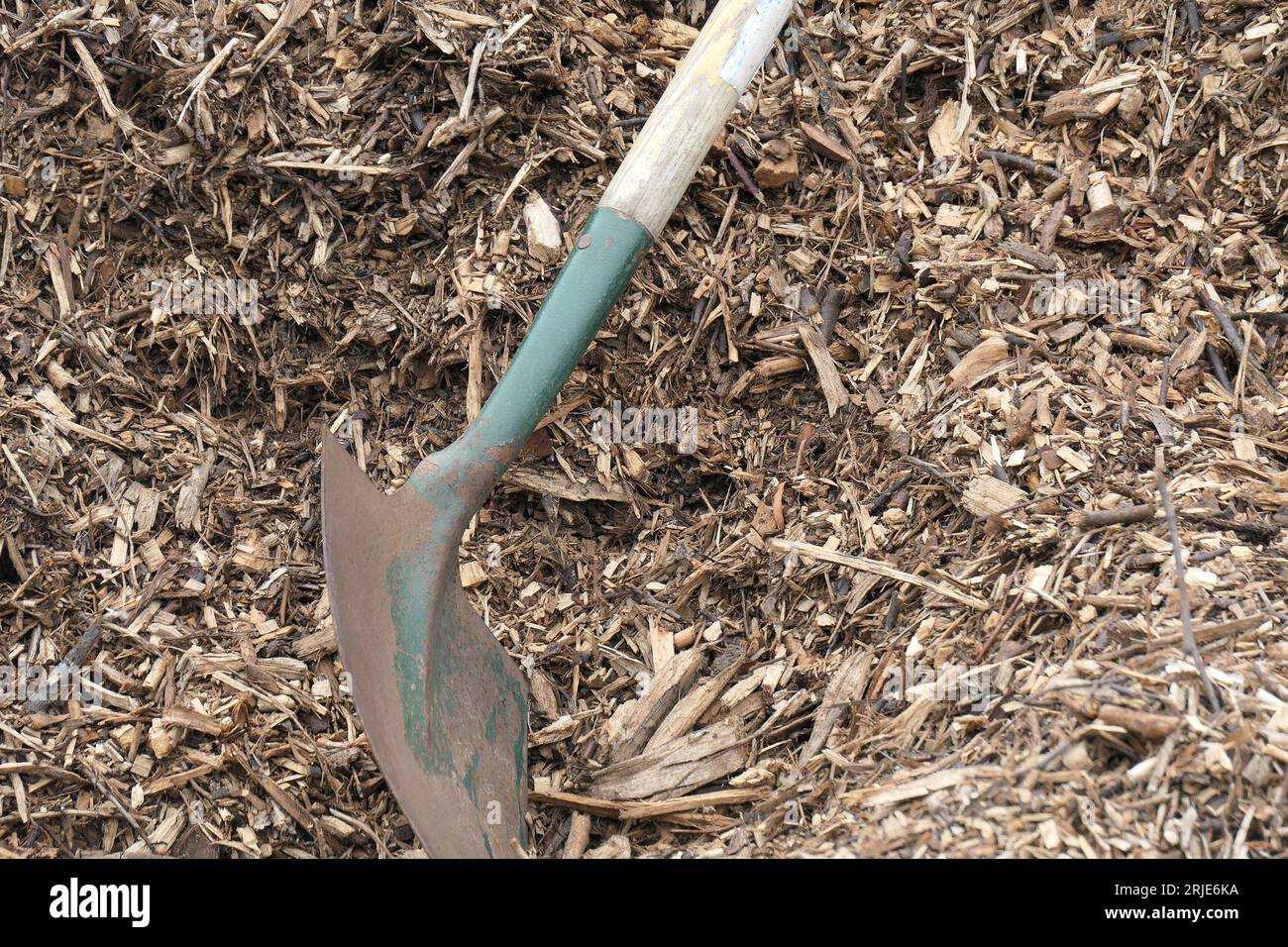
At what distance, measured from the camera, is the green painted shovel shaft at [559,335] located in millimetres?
2744

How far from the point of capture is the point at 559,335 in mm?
2762

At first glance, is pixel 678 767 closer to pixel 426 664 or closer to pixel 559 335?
pixel 426 664

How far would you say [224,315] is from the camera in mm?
3170

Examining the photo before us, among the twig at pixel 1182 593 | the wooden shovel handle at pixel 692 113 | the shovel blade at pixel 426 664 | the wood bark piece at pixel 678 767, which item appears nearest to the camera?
the twig at pixel 1182 593

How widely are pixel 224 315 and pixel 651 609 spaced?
1520mm

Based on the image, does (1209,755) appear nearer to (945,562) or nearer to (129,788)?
(945,562)

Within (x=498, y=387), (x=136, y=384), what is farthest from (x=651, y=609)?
(x=136, y=384)

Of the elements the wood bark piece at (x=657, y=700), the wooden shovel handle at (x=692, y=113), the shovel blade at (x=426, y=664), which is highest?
the wooden shovel handle at (x=692, y=113)

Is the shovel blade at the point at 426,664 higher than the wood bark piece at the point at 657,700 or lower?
higher

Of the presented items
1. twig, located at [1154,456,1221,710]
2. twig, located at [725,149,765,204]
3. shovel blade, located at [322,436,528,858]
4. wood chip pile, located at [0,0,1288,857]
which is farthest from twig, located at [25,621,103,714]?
twig, located at [1154,456,1221,710]

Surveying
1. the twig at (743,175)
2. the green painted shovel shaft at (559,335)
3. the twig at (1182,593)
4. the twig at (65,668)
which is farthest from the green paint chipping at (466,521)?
the twig at (1182,593)

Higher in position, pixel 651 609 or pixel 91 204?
pixel 91 204

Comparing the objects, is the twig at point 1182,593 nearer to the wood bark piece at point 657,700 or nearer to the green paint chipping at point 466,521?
the wood bark piece at point 657,700

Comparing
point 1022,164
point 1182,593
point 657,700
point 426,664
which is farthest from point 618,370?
point 1182,593
